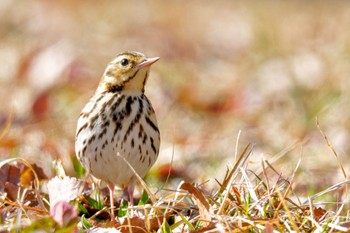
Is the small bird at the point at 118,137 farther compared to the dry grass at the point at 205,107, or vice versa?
the small bird at the point at 118,137

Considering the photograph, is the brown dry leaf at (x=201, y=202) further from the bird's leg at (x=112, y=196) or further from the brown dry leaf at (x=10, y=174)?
the brown dry leaf at (x=10, y=174)

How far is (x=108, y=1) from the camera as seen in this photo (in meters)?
15.3

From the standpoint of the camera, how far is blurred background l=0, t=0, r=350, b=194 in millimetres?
6137

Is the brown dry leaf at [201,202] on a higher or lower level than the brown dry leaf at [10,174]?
lower

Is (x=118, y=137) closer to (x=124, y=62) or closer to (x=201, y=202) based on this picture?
(x=124, y=62)

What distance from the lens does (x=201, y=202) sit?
12.4ft

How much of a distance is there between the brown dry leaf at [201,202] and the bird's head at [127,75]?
39.2 inches

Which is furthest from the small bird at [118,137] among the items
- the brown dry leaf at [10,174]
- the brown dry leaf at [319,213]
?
the brown dry leaf at [319,213]

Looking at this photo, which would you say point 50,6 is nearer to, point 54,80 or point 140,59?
point 54,80

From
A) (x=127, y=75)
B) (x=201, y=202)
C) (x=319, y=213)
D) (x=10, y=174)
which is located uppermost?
(x=127, y=75)

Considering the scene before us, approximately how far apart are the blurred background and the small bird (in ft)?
0.61

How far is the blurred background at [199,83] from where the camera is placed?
6137 mm

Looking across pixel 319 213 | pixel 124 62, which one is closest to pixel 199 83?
pixel 124 62

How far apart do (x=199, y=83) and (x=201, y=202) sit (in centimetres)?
527
